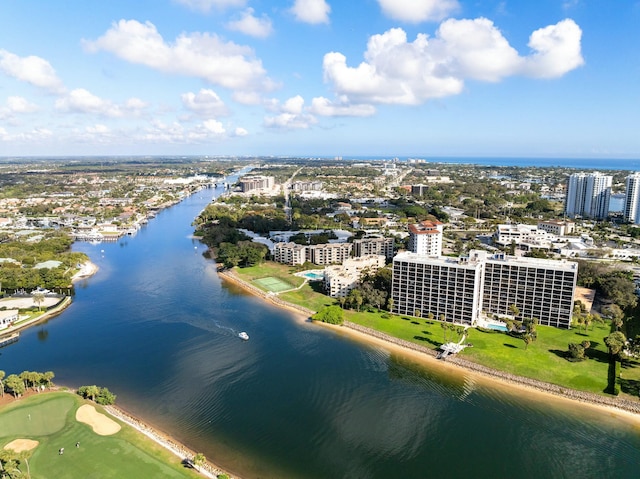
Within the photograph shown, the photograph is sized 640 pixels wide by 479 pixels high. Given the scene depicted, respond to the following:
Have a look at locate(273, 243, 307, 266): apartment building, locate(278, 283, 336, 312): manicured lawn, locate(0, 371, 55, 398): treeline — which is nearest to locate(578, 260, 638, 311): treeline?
locate(278, 283, 336, 312): manicured lawn

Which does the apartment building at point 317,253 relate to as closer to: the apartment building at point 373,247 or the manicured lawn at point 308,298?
the apartment building at point 373,247

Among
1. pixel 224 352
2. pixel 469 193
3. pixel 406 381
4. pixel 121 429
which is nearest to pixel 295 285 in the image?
pixel 224 352

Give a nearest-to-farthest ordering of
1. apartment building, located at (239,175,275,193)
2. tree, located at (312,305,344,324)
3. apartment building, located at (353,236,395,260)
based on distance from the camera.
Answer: tree, located at (312,305,344,324) < apartment building, located at (353,236,395,260) < apartment building, located at (239,175,275,193)

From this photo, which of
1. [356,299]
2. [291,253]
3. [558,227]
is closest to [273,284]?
[291,253]

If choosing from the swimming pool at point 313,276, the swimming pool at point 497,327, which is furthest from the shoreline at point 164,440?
the swimming pool at point 313,276

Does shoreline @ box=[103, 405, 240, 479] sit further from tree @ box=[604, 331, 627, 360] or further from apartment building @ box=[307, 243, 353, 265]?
apartment building @ box=[307, 243, 353, 265]

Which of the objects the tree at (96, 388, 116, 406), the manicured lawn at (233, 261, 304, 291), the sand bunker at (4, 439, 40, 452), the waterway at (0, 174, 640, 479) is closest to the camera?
the sand bunker at (4, 439, 40, 452)
